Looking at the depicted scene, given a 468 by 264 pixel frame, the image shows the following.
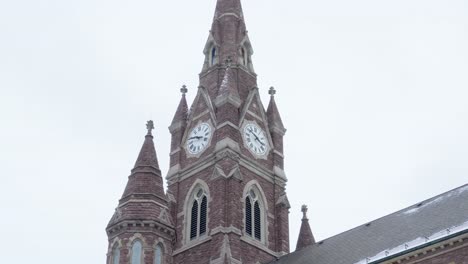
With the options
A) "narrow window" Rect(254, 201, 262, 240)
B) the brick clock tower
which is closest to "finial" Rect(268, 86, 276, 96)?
the brick clock tower

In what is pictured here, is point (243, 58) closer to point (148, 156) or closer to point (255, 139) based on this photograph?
point (255, 139)

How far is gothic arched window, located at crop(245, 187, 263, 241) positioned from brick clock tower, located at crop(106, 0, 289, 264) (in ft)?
0.19

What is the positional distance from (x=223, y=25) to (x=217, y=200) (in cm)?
1468

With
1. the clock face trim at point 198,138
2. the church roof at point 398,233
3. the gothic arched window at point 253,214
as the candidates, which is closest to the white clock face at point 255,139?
the clock face trim at point 198,138

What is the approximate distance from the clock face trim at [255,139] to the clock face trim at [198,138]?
2087mm

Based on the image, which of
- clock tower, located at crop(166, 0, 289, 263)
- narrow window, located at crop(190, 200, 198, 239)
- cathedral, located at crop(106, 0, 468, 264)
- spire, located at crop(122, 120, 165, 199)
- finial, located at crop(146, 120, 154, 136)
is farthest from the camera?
narrow window, located at crop(190, 200, 198, 239)

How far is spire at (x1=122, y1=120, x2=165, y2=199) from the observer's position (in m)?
37.0

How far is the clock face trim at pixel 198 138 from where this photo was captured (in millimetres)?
44406

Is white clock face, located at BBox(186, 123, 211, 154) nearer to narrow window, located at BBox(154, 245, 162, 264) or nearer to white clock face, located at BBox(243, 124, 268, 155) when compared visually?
white clock face, located at BBox(243, 124, 268, 155)

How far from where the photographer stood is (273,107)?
4856 centimetres

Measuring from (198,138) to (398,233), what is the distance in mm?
16694

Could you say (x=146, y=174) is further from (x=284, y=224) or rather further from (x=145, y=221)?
(x=284, y=224)

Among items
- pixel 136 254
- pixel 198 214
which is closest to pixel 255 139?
pixel 198 214

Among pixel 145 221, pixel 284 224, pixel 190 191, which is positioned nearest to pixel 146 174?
pixel 145 221
